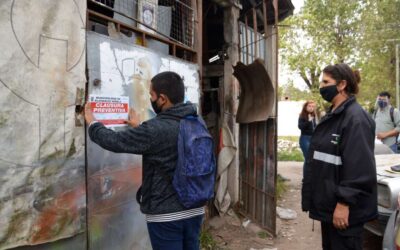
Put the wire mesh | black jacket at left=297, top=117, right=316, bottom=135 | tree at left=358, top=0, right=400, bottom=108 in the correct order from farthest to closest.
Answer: tree at left=358, top=0, right=400, bottom=108
black jacket at left=297, top=117, right=316, bottom=135
the wire mesh

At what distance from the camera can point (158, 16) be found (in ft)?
12.9

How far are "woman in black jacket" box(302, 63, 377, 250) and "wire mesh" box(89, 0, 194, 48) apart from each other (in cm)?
182

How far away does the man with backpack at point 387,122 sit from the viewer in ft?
20.3

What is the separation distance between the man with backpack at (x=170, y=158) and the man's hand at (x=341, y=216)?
2.63 feet

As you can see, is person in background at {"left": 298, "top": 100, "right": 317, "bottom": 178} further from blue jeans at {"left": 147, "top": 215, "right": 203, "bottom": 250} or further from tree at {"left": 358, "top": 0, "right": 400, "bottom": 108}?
tree at {"left": 358, "top": 0, "right": 400, "bottom": 108}

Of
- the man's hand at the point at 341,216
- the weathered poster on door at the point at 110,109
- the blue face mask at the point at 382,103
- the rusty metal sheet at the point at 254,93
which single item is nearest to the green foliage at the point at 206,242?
the rusty metal sheet at the point at 254,93

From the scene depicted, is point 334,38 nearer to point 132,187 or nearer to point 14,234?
point 132,187

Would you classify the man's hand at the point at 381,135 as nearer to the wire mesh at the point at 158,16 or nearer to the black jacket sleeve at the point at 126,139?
the wire mesh at the point at 158,16

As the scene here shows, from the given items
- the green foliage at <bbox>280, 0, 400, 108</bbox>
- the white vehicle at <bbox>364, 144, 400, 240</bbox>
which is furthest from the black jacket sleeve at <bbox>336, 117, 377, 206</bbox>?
the green foliage at <bbox>280, 0, 400, 108</bbox>

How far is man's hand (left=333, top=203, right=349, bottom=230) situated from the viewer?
2.31 m

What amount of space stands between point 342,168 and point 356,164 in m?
0.11

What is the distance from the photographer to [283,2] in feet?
22.8

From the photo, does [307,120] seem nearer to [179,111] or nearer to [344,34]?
[179,111]

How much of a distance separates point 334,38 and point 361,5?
6.68 ft
